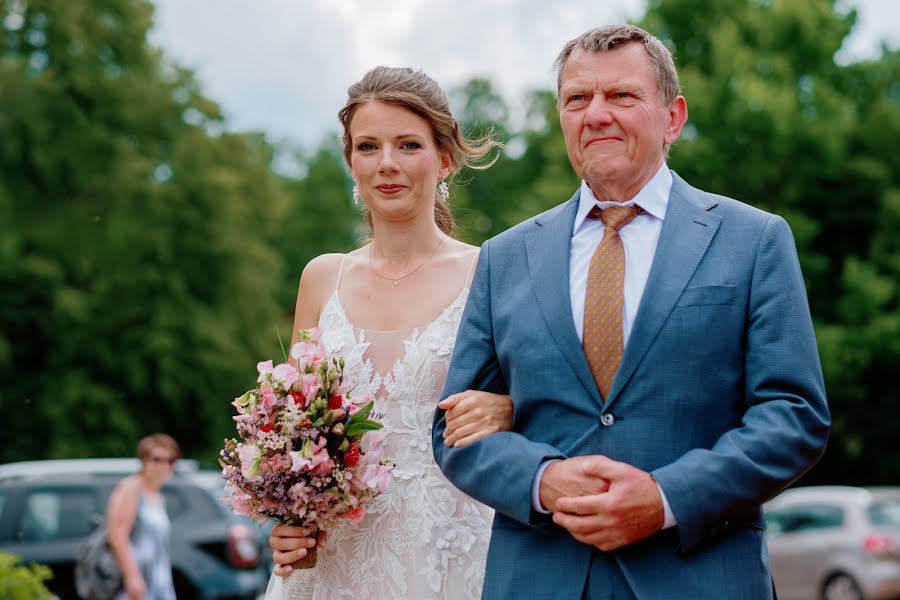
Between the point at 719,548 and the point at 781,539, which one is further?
the point at 781,539

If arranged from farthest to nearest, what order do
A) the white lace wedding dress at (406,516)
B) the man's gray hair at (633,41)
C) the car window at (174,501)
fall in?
the car window at (174,501)
the white lace wedding dress at (406,516)
the man's gray hair at (633,41)

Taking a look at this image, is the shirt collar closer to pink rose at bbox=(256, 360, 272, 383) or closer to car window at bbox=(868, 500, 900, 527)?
pink rose at bbox=(256, 360, 272, 383)

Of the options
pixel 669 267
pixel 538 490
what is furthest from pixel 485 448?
pixel 669 267

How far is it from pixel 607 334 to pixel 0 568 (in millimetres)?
3981

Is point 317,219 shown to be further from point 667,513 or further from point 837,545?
point 667,513

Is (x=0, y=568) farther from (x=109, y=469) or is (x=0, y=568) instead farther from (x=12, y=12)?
(x=12, y=12)

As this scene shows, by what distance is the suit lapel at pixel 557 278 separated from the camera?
3.15 m

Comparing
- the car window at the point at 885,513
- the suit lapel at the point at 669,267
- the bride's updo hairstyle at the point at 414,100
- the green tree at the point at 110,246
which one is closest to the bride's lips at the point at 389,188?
the bride's updo hairstyle at the point at 414,100

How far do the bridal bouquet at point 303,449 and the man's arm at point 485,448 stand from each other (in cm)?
70

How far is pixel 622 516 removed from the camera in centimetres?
289

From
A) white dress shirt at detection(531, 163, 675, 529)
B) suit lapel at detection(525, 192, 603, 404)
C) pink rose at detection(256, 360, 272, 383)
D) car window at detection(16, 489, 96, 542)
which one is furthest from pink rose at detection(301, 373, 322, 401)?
car window at detection(16, 489, 96, 542)

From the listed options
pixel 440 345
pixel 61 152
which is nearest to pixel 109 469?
pixel 440 345

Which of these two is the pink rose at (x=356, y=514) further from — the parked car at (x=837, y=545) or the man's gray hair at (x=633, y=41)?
the parked car at (x=837, y=545)

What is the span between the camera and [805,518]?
650 inches
